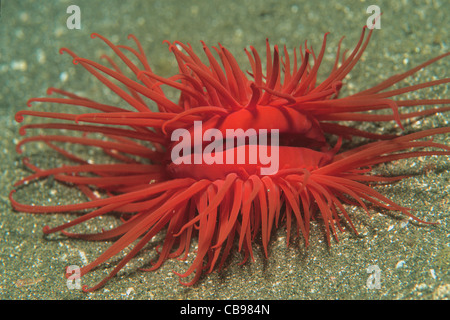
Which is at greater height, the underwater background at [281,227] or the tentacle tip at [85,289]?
the underwater background at [281,227]

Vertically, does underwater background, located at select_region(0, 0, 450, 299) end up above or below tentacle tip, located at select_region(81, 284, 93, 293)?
above

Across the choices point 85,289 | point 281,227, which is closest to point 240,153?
point 281,227

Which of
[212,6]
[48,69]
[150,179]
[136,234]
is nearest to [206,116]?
[150,179]

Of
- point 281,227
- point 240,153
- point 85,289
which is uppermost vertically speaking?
point 240,153

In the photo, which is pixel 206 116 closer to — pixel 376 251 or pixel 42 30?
pixel 376 251

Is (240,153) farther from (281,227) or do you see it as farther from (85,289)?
(85,289)

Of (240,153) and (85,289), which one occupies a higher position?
(240,153)

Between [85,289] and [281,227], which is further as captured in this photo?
[281,227]

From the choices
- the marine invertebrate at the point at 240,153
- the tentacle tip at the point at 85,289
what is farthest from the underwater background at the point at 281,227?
the marine invertebrate at the point at 240,153

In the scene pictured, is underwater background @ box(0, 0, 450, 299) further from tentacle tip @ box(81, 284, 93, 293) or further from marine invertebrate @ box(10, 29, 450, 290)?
marine invertebrate @ box(10, 29, 450, 290)

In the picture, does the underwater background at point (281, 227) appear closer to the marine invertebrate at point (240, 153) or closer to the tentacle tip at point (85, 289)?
the tentacle tip at point (85, 289)

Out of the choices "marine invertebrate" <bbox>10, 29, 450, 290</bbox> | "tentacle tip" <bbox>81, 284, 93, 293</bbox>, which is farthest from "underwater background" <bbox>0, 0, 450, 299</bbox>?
"marine invertebrate" <bbox>10, 29, 450, 290</bbox>
